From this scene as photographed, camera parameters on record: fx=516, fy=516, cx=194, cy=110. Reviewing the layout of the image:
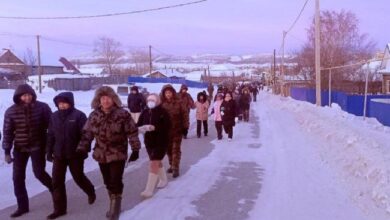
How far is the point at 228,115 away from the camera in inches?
631

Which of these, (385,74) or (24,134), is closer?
(24,134)

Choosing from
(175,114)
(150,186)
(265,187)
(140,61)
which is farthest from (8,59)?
(265,187)

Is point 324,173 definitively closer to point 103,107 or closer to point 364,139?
point 364,139

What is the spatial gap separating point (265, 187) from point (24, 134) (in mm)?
3946

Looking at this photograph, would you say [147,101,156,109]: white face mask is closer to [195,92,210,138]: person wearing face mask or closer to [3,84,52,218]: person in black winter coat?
[3,84,52,218]: person in black winter coat

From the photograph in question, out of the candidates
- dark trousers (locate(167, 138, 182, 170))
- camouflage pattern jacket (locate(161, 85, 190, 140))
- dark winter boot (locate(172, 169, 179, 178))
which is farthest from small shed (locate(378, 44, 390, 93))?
dark winter boot (locate(172, 169, 179, 178))

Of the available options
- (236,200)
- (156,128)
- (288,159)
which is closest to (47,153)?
(156,128)

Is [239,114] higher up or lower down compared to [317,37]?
lower down

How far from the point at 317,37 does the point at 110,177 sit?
21132 millimetres

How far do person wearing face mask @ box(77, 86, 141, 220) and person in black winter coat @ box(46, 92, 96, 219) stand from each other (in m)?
0.15

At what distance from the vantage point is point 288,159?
11.6 metres

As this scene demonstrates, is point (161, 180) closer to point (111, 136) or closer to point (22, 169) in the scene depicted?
point (111, 136)

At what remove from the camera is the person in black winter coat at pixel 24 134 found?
681 centimetres

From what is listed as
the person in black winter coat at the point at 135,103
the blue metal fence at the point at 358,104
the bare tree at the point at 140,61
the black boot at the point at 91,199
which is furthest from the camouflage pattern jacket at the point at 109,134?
the bare tree at the point at 140,61
